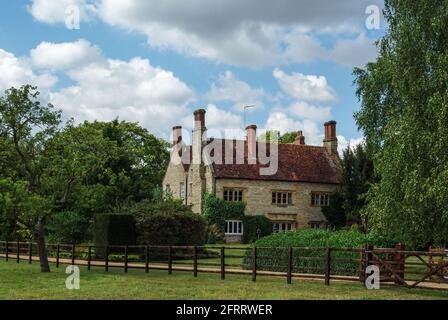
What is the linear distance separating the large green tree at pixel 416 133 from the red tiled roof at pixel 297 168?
24.4 meters

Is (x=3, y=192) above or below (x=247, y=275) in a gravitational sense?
above

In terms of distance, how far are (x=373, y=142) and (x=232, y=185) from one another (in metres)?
21.6

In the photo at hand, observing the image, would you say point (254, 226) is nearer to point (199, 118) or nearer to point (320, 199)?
point (320, 199)

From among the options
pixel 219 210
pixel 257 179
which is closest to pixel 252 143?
pixel 257 179

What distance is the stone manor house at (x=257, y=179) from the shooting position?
5081 cm

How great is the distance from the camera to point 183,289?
1817 cm

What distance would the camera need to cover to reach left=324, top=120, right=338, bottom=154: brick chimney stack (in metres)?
57.2

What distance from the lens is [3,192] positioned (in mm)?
24750

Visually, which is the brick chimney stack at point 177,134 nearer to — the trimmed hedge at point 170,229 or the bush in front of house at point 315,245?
the trimmed hedge at point 170,229

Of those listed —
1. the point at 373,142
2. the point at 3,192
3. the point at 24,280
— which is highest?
the point at 373,142

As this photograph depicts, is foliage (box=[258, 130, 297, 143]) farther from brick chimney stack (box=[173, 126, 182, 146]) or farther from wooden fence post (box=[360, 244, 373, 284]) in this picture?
wooden fence post (box=[360, 244, 373, 284])
